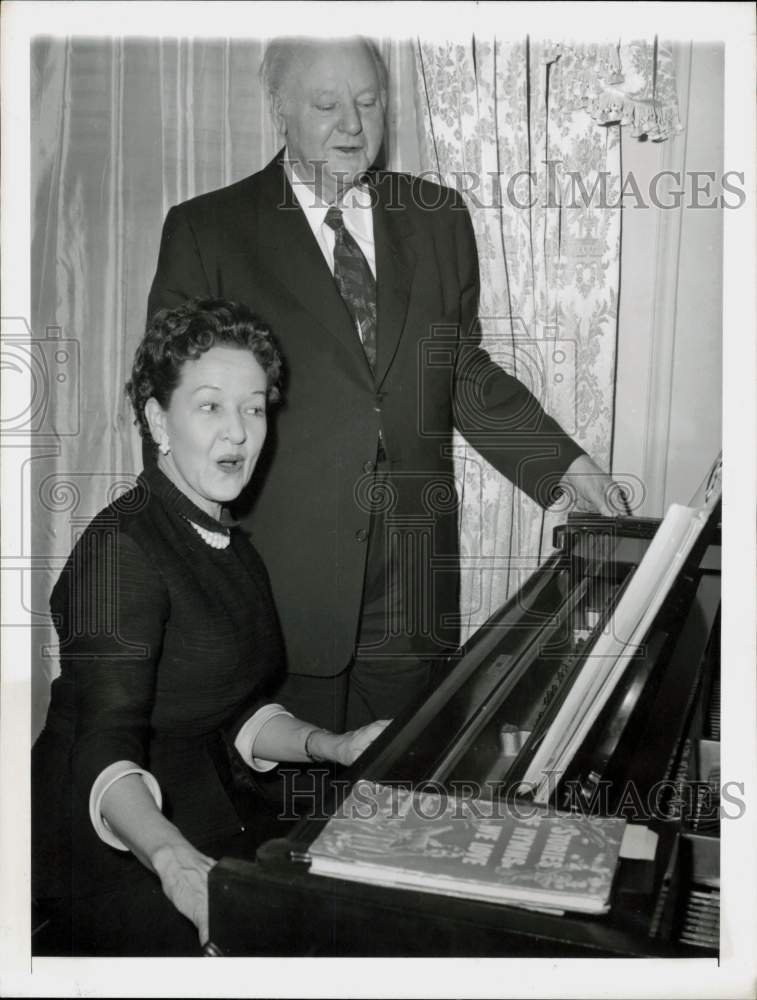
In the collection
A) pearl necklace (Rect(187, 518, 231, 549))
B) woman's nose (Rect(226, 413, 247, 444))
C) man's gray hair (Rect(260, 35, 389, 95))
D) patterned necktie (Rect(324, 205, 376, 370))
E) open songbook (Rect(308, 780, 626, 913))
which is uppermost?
man's gray hair (Rect(260, 35, 389, 95))

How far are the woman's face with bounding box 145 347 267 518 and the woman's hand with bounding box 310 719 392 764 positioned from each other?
434 millimetres

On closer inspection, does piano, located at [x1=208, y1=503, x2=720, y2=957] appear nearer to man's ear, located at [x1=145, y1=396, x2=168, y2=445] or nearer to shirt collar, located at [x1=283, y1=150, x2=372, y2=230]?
man's ear, located at [x1=145, y1=396, x2=168, y2=445]

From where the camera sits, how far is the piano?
0.83 meters

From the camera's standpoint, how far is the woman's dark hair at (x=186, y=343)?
1602 millimetres

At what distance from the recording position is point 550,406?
7.32 feet

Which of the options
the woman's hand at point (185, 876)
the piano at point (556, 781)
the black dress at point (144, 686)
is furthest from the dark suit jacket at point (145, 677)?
the piano at point (556, 781)

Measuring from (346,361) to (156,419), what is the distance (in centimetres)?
39

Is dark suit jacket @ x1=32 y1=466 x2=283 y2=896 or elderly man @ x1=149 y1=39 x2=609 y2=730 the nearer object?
dark suit jacket @ x1=32 y1=466 x2=283 y2=896

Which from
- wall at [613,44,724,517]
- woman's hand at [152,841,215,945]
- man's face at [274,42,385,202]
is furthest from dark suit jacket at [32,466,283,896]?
wall at [613,44,724,517]

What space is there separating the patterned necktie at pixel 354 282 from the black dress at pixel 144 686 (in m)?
0.50

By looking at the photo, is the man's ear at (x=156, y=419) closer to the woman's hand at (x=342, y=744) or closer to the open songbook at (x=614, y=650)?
the woman's hand at (x=342, y=744)

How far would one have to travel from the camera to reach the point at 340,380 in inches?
69.7

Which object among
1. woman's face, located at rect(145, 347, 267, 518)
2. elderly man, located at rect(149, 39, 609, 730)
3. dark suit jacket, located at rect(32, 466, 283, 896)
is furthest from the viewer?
elderly man, located at rect(149, 39, 609, 730)

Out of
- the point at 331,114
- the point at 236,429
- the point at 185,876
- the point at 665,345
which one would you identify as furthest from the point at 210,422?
the point at 665,345
